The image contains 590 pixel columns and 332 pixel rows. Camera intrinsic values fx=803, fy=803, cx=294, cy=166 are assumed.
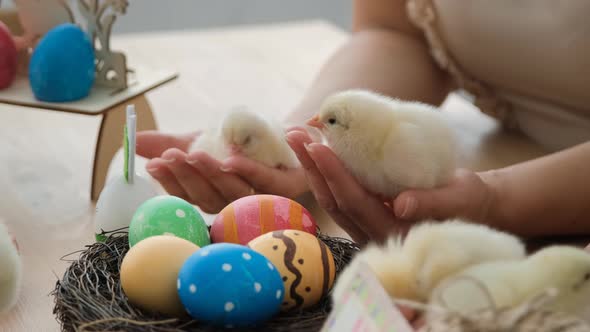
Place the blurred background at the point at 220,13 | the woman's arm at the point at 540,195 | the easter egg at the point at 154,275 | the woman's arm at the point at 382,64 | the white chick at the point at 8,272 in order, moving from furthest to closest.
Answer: the blurred background at the point at 220,13 → the woman's arm at the point at 382,64 → the woman's arm at the point at 540,195 → the white chick at the point at 8,272 → the easter egg at the point at 154,275

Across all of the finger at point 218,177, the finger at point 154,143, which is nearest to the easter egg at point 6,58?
the finger at point 154,143

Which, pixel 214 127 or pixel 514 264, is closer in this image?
pixel 514 264

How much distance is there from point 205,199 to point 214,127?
120 mm

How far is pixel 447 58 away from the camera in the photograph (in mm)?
1125

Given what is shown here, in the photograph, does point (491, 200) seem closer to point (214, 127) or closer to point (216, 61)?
point (214, 127)

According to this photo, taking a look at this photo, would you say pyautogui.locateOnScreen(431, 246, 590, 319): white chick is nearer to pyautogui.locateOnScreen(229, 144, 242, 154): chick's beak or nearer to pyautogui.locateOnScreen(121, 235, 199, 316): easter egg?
pyautogui.locateOnScreen(121, 235, 199, 316): easter egg

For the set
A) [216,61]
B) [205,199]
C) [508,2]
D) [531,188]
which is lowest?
[216,61]

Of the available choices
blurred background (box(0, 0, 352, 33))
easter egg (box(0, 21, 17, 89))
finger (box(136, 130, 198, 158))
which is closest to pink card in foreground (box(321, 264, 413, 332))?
finger (box(136, 130, 198, 158))

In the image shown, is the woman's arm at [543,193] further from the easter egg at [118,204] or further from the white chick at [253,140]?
the easter egg at [118,204]

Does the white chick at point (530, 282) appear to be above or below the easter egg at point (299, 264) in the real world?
above

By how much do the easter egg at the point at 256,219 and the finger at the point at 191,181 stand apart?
160 millimetres

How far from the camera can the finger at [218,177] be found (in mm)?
818

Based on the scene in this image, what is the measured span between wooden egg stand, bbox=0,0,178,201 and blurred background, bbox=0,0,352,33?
1.29 meters

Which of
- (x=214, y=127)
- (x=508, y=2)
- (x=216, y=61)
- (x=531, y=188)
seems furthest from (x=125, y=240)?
(x=216, y=61)
